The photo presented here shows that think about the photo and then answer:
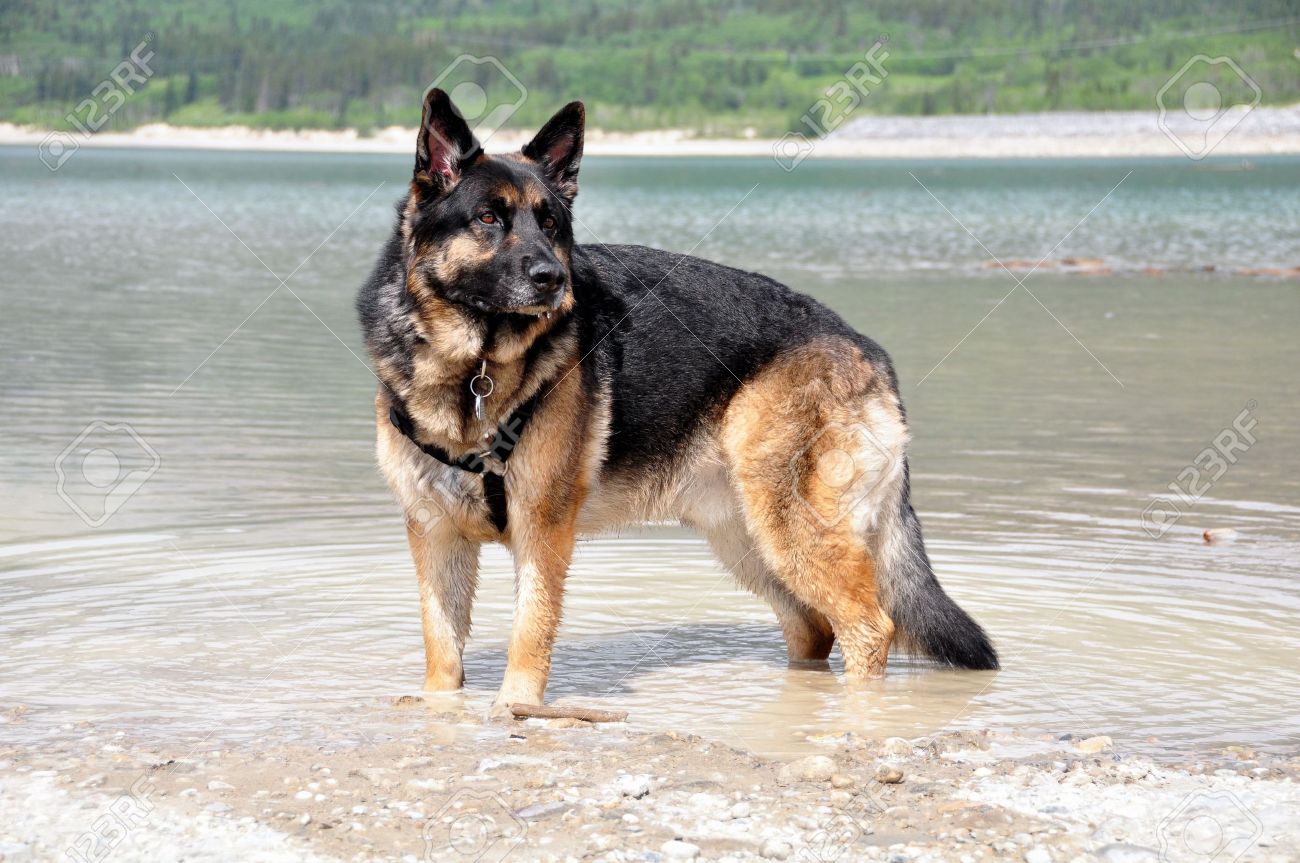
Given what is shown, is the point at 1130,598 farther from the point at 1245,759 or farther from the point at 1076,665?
the point at 1245,759

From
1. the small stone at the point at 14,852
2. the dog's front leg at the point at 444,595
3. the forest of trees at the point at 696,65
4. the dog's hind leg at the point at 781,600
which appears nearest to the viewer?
the small stone at the point at 14,852

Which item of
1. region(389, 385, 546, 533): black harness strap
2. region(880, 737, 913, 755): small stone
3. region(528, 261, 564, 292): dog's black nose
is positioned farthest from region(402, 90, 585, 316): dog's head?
region(880, 737, 913, 755): small stone

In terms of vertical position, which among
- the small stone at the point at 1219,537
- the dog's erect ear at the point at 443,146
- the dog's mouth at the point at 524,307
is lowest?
the small stone at the point at 1219,537

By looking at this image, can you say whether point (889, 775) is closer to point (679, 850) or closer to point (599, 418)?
point (679, 850)

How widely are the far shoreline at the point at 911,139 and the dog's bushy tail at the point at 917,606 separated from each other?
11206cm

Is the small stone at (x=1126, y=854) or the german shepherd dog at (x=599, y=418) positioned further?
the german shepherd dog at (x=599, y=418)

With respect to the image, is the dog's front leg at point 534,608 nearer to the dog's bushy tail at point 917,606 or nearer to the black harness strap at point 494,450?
the black harness strap at point 494,450

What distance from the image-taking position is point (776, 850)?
175 inches

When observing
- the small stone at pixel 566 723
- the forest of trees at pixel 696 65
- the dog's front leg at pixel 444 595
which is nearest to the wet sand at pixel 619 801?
the small stone at pixel 566 723

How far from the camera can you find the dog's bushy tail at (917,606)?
677cm

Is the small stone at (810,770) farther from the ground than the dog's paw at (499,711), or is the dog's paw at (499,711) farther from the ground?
the small stone at (810,770)

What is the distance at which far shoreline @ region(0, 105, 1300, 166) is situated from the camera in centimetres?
12612

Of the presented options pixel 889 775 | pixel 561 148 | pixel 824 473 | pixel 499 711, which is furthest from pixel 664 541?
pixel 889 775

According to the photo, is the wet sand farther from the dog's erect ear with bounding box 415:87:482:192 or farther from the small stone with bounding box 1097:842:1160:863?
the dog's erect ear with bounding box 415:87:482:192
